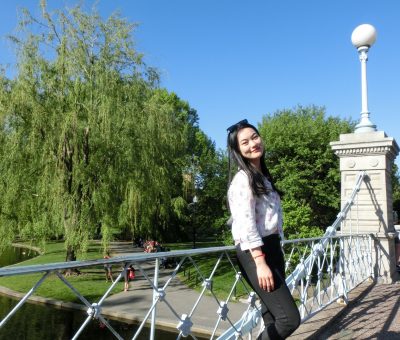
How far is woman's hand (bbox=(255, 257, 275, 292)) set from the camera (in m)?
2.26

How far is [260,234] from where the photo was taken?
2.42 metres

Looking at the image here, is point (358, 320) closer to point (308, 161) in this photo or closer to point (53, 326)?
point (53, 326)

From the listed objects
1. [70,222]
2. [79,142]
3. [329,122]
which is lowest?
[70,222]

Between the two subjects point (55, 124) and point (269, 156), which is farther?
point (269, 156)

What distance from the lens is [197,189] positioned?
26828 millimetres

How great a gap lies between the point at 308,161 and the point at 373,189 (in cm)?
1672

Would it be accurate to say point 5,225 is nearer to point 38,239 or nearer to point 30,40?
point 38,239

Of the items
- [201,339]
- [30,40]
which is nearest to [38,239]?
[30,40]

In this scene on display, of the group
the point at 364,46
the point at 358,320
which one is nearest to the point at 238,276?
the point at 358,320

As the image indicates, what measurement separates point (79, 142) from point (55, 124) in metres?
1.01

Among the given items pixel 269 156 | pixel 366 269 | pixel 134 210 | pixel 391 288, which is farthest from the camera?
pixel 269 156

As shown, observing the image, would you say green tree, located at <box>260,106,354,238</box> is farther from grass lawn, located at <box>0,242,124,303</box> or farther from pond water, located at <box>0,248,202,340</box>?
pond water, located at <box>0,248,202,340</box>

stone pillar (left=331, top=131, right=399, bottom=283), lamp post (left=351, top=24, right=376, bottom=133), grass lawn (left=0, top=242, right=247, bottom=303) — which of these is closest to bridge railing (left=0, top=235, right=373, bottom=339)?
stone pillar (left=331, top=131, right=399, bottom=283)

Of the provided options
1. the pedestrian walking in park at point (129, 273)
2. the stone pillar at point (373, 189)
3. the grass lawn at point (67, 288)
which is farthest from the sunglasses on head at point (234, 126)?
the grass lawn at point (67, 288)
